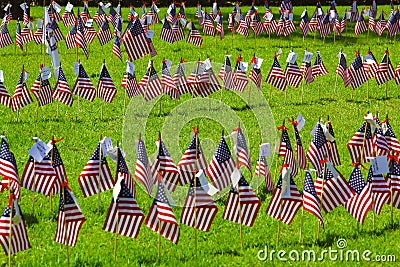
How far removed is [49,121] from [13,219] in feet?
26.9

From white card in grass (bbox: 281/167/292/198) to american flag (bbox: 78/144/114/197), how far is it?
276 centimetres

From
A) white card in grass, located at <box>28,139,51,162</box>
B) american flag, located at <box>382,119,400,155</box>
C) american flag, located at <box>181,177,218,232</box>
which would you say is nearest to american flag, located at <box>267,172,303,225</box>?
american flag, located at <box>181,177,218,232</box>

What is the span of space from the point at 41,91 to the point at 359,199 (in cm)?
888

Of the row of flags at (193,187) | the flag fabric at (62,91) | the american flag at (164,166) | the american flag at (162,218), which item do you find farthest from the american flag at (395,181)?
the flag fabric at (62,91)

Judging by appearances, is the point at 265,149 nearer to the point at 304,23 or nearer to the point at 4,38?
the point at 4,38

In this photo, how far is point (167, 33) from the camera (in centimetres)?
2489

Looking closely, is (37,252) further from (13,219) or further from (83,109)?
(83,109)

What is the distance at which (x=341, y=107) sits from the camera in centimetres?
1959

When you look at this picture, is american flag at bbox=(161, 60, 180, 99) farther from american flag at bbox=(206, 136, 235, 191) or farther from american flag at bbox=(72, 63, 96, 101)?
american flag at bbox=(206, 136, 235, 191)

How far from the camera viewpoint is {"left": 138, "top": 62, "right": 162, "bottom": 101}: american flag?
17.9 metres

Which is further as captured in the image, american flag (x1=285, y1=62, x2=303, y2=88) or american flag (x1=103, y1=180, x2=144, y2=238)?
american flag (x1=285, y1=62, x2=303, y2=88)

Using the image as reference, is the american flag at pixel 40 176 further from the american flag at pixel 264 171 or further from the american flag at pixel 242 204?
the american flag at pixel 264 171

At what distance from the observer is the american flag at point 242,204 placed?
10530 millimetres

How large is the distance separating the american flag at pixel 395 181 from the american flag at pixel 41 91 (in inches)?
347
